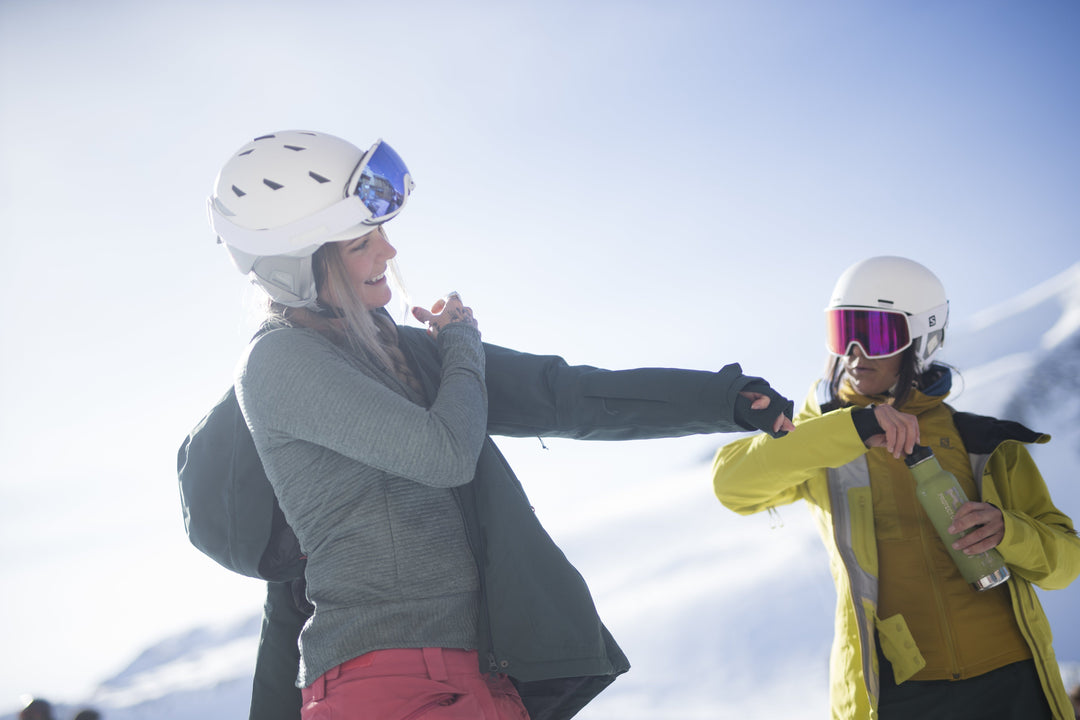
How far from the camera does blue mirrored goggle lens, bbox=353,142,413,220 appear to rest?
250 centimetres

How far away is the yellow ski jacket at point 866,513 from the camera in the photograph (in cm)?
337

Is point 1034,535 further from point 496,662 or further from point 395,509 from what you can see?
point 395,509

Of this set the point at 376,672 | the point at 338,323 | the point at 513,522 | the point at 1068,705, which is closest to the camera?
the point at 376,672

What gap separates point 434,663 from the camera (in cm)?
202

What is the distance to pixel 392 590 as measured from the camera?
204 cm

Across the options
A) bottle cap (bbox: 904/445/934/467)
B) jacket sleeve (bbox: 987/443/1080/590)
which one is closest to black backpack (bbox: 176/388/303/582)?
bottle cap (bbox: 904/445/934/467)

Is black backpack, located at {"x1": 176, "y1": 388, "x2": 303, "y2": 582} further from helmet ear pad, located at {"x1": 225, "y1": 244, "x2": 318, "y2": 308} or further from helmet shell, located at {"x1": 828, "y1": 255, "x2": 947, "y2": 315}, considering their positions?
helmet shell, located at {"x1": 828, "y1": 255, "x2": 947, "y2": 315}

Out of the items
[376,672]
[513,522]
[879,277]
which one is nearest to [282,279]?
[513,522]

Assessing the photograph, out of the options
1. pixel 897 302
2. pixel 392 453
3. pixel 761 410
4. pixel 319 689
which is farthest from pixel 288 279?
pixel 897 302

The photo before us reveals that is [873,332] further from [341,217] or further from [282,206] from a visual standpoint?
[282,206]

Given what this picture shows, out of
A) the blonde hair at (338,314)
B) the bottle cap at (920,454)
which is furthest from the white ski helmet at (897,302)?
the blonde hair at (338,314)

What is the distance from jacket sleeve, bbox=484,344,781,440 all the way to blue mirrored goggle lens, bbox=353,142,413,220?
20.2 inches

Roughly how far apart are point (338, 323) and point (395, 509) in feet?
1.81

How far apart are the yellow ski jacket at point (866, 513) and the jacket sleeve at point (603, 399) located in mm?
949
